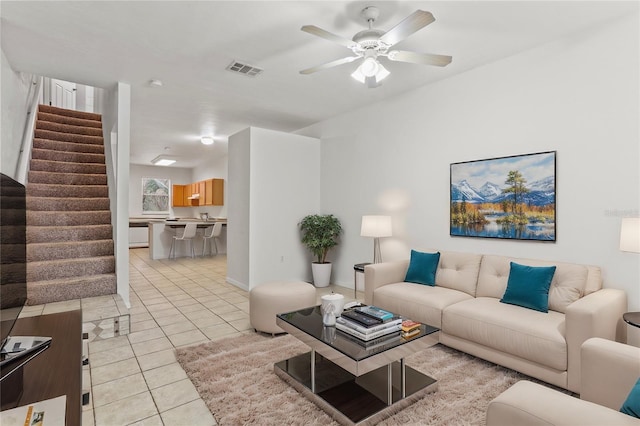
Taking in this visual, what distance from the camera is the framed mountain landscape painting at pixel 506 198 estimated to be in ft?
10.5

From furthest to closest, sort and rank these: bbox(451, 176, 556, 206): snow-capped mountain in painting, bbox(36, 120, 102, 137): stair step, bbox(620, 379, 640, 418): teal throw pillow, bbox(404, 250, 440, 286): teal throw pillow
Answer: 1. bbox(36, 120, 102, 137): stair step
2. bbox(404, 250, 440, 286): teal throw pillow
3. bbox(451, 176, 556, 206): snow-capped mountain in painting
4. bbox(620, 379, 640, 418): teal throw pillow

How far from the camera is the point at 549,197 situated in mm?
3168

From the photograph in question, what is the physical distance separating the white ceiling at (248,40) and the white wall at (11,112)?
0.63ft

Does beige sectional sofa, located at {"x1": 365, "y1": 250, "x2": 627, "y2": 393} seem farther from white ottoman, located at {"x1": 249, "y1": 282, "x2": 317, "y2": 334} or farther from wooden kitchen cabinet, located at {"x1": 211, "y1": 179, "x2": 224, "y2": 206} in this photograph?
wooden kitchen cabinet, located at {"x1": 211, "y1": 179, "x2": 224, "y2": 206}

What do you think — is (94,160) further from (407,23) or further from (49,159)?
(407,23)

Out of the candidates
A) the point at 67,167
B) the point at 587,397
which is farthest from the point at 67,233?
the point at 587,397

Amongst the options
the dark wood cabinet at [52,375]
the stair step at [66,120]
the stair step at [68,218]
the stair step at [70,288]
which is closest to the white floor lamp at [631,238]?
the dark wood cabinet at [52,375]

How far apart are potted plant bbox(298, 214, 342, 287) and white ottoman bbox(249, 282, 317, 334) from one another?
191 cm

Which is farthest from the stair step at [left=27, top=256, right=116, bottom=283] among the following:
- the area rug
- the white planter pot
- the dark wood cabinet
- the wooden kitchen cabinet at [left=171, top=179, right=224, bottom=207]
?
the wooden kitchen cabinet at [left=171, top=179, right=224, bottom=207]

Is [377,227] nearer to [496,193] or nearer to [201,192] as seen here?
[496,193]

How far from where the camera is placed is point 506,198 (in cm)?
348

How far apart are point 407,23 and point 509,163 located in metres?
1.94

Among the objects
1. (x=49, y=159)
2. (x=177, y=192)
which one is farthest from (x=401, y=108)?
(x=177, y=192)

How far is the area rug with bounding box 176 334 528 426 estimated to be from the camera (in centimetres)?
205
